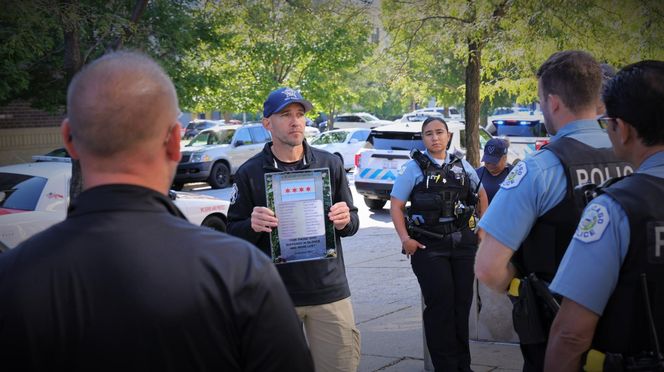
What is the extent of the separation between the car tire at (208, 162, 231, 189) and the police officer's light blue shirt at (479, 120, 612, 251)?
2069 centimetres

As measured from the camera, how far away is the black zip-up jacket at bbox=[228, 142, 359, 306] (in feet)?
14.6

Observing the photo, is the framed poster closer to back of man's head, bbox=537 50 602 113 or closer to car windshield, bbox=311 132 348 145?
back of man's head, bbox=537 50 602 113


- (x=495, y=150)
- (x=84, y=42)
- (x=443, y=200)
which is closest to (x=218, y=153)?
(x=84, y=42)

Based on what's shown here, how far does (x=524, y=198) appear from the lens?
3.08 m

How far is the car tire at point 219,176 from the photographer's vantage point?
23.4 m

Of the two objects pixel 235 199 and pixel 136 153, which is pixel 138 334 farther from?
pixel 235 199

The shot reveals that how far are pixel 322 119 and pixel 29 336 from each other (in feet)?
205

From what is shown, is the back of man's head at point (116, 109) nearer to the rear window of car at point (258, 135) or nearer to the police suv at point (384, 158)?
the police suv at point (384, 158)

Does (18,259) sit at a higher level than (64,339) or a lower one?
higher

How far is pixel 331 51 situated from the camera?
29.0 metres

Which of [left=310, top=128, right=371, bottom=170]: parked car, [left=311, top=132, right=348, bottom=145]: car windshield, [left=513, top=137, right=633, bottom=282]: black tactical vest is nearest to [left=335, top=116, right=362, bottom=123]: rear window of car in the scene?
[left=310, top=128, right=371, bottom=170]: parked car

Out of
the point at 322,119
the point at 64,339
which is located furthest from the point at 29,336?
the point at 322,119

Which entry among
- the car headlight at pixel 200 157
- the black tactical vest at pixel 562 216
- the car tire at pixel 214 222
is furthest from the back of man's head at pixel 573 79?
the car headlight at pixel 200 157

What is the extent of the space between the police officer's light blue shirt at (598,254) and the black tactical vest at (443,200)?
3289mm
